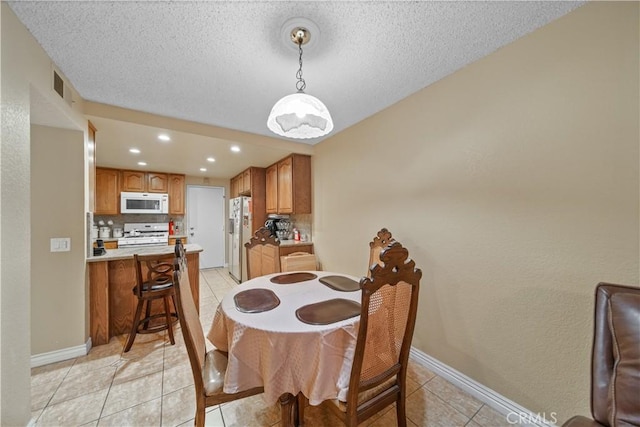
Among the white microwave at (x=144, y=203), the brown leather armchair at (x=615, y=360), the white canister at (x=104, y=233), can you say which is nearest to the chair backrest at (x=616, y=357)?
the brown leather armchair at (x=615, y=360)

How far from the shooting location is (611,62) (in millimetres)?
1177

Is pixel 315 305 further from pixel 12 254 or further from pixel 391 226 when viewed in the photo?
pixel 12 254

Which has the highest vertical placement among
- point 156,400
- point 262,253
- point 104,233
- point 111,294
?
point 104,233

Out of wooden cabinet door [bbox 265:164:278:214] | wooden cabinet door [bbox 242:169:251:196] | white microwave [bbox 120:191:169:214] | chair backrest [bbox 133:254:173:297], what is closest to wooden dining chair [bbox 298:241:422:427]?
chair backrest [bbox 133:254:173:297]

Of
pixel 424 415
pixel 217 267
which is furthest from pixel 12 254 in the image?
pixel 217 267

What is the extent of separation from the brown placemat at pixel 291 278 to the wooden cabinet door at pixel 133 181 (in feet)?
13.7

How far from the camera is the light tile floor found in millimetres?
1456

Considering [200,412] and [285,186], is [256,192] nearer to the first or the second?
[285,186]

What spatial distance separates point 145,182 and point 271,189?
269 cm

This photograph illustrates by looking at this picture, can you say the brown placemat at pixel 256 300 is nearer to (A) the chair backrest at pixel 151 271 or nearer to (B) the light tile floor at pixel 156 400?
(B) the light tile floor at pixel 156 400

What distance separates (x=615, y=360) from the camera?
87cm

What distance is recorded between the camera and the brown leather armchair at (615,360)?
81 centimetres

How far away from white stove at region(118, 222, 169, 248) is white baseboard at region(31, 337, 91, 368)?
2.74 m

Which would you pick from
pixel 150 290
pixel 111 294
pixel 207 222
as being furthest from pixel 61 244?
pixel 207 222
